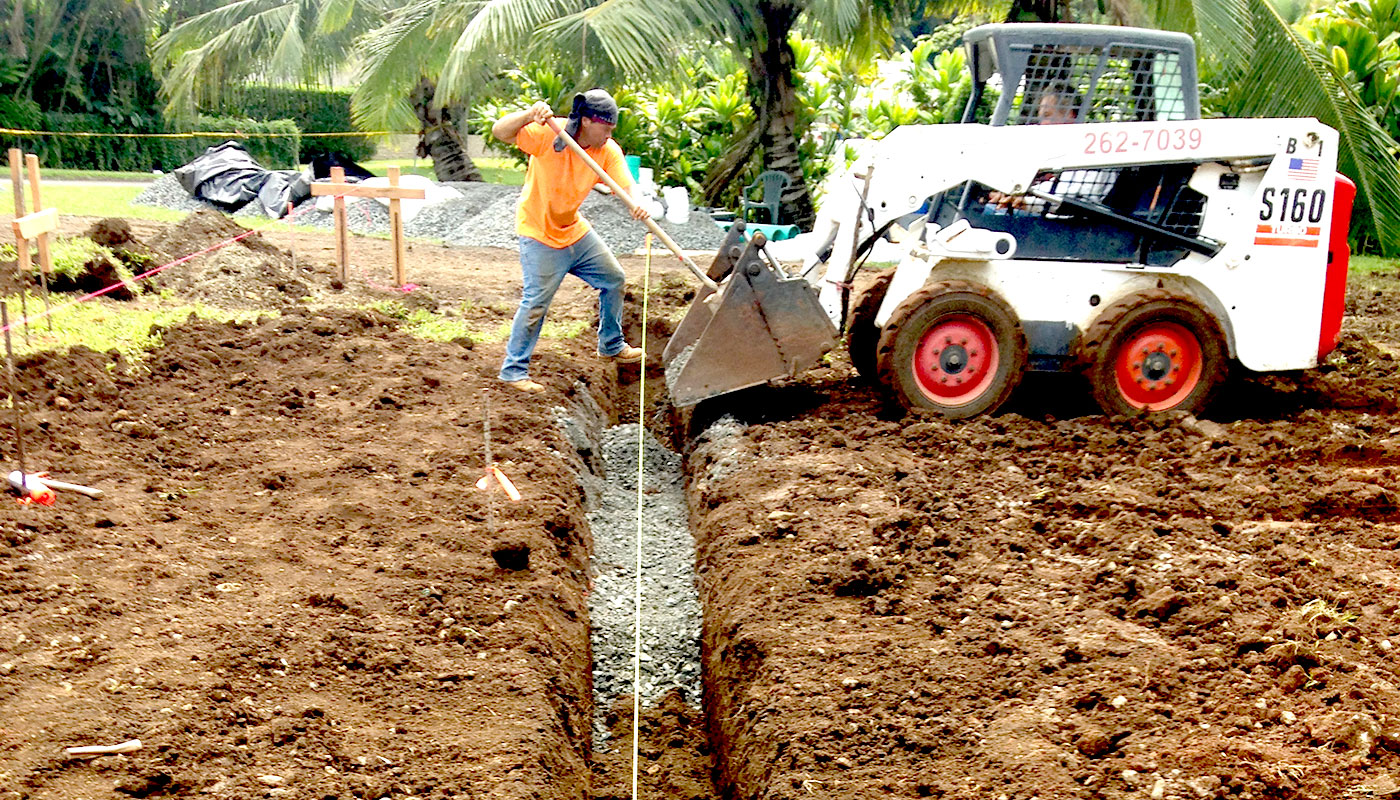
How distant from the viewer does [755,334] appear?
665 cm

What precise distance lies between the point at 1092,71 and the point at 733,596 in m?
3.85

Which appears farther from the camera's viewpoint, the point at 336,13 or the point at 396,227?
the point at 336,13

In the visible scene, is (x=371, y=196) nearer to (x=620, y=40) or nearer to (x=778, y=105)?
(x=620, y=40)

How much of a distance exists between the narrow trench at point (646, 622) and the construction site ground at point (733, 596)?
34mm

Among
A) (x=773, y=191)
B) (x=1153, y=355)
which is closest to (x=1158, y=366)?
(x=1153, y=355)

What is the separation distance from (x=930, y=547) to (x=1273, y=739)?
5.81ft

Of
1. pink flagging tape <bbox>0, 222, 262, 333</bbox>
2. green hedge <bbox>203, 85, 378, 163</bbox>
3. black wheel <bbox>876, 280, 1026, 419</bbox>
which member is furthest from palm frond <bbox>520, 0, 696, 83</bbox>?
green hedge <bbox>203, 85, 378, 163</bbox>

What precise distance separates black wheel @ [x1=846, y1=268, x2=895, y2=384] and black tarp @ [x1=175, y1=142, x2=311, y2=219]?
1180 centimetres

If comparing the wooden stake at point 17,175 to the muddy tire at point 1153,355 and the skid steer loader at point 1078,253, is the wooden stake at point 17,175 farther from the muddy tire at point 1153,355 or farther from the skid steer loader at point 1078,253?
the muddy tire at point 1153,355

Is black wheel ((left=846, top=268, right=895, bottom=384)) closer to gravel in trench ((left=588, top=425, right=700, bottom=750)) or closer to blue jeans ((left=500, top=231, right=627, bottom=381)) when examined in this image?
gravel in trench ((left=588, top=425, right=700, bottom=750))

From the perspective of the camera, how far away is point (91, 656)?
388 cm

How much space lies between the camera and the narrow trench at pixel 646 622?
4449 mm

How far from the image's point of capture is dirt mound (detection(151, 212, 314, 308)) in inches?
379

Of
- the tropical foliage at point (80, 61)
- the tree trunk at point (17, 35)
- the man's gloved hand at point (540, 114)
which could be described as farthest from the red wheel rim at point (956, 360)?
the tree trunk at point (17, 35)
